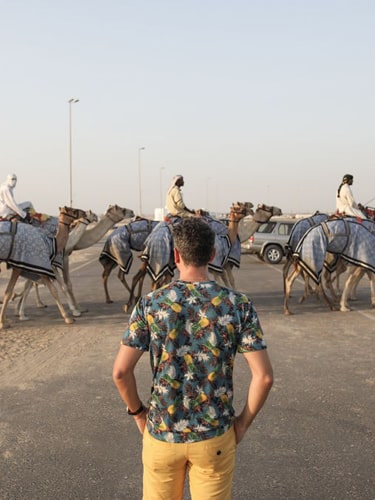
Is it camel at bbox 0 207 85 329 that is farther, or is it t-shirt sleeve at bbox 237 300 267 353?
camel at bbox 0 207 85 329

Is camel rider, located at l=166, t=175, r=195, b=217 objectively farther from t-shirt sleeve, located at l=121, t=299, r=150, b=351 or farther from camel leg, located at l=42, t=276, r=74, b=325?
t-shirt sleeve, located at l=121, t=299, r=150, b=351

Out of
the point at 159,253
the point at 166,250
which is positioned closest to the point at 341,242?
the point at 166,250

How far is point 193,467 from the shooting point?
2.42m

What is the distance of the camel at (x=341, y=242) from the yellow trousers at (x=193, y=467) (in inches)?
332

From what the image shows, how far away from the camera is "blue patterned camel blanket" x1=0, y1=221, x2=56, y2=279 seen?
31.3 ft

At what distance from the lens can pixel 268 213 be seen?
1309 centimetres

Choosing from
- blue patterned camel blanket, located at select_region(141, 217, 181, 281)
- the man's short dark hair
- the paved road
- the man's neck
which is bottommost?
the paved road

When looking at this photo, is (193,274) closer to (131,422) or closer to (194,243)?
(194,243)

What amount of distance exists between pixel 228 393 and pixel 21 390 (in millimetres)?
4236

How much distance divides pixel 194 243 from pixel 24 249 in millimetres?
7738

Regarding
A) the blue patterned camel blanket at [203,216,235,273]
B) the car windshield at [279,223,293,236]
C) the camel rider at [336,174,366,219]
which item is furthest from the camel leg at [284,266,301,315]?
the car windshield at [279,223,293,236]

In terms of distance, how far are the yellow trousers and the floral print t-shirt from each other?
0.04 meters

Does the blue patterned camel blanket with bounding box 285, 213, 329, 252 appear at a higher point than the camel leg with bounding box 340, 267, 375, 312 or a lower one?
higher

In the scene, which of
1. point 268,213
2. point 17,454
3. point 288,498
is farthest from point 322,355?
point 268,213
